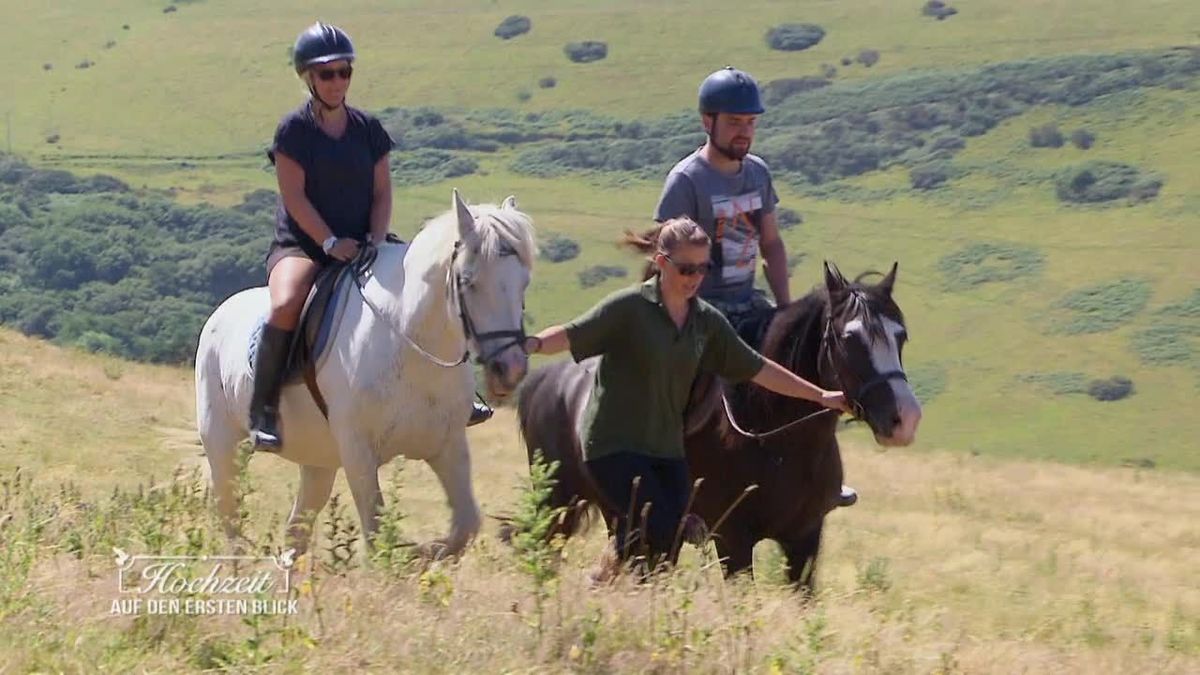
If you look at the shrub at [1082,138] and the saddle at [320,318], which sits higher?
the saddle at [320,318]

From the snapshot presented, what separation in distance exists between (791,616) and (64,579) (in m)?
2.93

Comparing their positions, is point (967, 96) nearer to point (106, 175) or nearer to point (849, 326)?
point (106, 175)

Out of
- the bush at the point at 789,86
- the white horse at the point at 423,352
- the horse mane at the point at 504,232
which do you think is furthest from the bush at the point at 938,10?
the horse mane at the point at 504,232

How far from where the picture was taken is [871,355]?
8.16m

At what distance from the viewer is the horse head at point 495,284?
7.23m

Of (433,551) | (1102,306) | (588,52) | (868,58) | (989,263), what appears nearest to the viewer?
(433,551)

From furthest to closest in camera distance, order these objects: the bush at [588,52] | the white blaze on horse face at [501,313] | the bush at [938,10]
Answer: the bush at [938,10] → the bush at [588,52] → the white blaze on horse face at [501,313]

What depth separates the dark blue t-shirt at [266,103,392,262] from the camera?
8977 millimetres

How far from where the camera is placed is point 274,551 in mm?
7367

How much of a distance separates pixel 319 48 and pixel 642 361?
259 cm

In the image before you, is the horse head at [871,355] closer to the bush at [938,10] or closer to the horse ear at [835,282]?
the horse ear at [835,282]

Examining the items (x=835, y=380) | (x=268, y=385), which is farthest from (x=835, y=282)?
(x=268, y=385)

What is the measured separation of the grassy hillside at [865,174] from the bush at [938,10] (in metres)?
1.52

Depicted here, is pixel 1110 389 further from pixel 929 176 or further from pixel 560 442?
pixel 560 442
